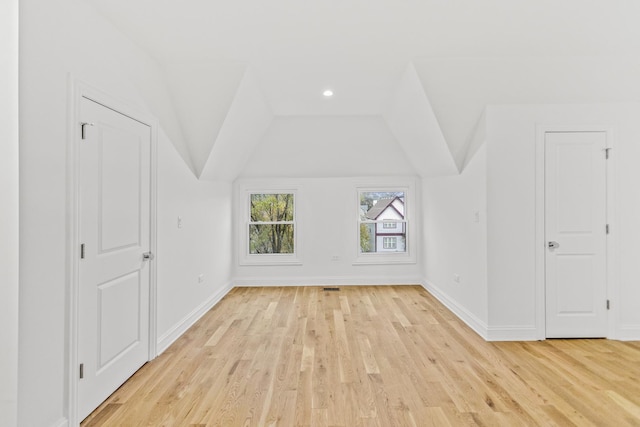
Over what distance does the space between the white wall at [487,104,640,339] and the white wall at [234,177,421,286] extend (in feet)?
8.25

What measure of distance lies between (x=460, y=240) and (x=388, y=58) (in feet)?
7.51

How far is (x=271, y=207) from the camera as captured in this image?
6168 millimetres

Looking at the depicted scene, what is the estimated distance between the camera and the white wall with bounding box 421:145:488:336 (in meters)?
3.66

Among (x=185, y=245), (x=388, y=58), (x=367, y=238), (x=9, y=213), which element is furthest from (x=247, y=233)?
(x=9, y=213)

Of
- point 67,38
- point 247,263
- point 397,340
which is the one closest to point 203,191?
point 247,263

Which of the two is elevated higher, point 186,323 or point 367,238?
point 367,238

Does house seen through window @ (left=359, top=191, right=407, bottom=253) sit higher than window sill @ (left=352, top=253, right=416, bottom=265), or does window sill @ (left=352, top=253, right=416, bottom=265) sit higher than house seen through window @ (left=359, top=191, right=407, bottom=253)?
house seen through window @ (left=359, top=191, right=407, bottom=253)

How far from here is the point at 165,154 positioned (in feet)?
11.1

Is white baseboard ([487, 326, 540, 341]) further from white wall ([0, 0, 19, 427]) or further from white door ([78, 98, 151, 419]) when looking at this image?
white wall ([0, 0, 19, 427])

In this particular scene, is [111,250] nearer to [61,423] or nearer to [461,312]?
[61,423]

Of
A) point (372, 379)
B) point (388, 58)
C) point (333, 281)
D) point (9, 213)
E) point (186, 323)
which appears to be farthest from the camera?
point (333, 281)

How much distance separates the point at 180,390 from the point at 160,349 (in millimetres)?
795

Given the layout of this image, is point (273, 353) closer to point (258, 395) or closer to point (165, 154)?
point (258, 395)

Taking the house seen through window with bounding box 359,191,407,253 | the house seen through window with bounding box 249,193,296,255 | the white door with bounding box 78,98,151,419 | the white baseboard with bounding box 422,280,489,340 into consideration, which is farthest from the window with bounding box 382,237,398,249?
the white door with bounding box 78,98,151,419
